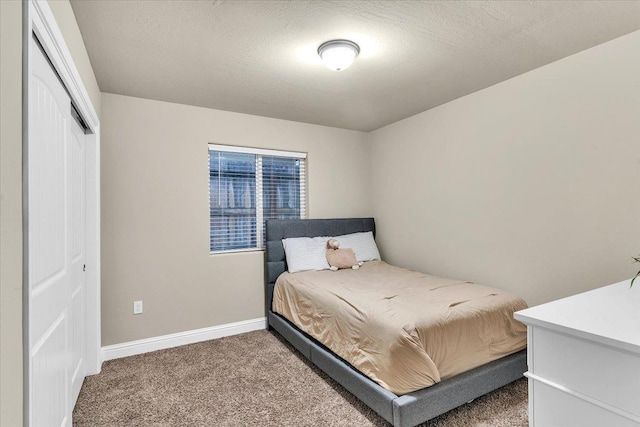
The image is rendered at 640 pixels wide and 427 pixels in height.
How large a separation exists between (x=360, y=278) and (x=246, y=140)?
2.00m

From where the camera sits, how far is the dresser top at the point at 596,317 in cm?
96

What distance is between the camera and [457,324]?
6.72 feet

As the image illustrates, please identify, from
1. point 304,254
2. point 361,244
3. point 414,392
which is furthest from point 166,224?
point 414,392

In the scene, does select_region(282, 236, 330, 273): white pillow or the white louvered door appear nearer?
the white louvered door

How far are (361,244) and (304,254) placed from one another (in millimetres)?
822

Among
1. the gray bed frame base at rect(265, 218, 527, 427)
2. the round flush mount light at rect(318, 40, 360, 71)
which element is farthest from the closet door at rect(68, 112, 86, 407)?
the round flush mount light at rect(318, 40, 360, 71)

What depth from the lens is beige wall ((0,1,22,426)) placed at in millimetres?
858

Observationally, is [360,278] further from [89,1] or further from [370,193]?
[89,1]

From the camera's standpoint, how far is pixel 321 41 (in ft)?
7.04

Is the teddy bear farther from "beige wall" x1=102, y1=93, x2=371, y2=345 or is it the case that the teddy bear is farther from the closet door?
the closet door

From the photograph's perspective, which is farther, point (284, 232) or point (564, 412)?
point (284, 232)

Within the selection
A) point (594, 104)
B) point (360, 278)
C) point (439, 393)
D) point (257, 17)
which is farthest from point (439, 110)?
point (439, 393)

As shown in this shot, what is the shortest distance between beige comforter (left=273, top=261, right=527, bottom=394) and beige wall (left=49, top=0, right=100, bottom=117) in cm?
231

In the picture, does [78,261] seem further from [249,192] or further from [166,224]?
[249,192]
